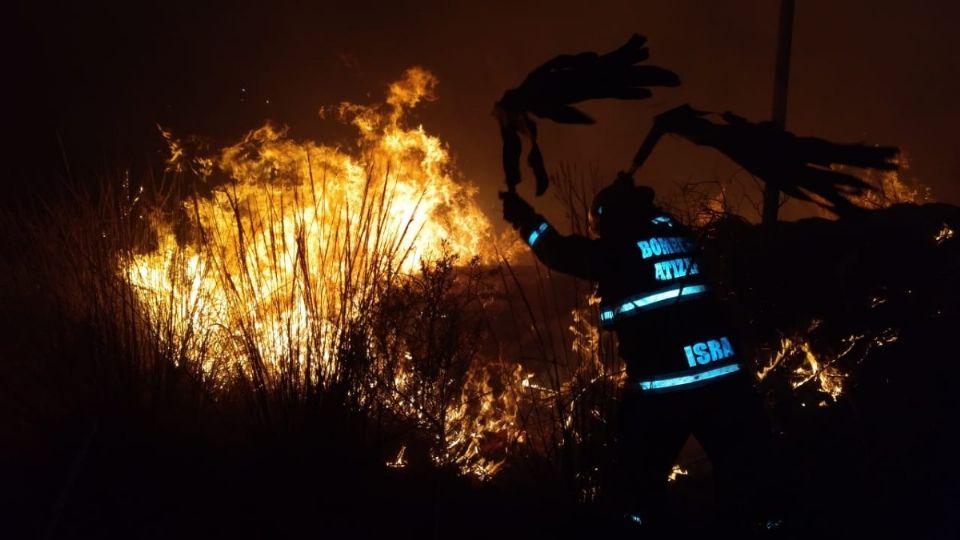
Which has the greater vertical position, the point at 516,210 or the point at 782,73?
the point at 782,73

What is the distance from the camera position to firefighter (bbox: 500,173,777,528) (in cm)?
353

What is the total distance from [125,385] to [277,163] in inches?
122

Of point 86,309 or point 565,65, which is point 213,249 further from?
point 565,65

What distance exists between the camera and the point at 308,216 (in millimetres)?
5441

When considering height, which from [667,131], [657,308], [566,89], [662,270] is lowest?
[657,308]

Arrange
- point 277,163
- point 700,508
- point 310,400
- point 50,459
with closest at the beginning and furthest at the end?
1. point 50,459
2. point 310,400
3. point 700,508
4. point 277,163

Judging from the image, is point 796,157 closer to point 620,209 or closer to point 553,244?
point 620,209

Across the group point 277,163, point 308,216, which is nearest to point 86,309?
point 308,216

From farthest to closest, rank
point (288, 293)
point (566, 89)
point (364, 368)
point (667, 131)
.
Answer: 1. point (288, 293)
2. point (364, 368)
3. point (667, 131)
4. point (566, 89)

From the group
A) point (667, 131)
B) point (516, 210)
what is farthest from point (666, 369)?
point (667, 131)

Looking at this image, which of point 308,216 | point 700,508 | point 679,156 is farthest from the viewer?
point 679,156

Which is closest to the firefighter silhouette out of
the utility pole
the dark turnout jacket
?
the dark turnout jacket

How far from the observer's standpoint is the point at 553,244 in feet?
12.7

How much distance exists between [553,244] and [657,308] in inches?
25.6
